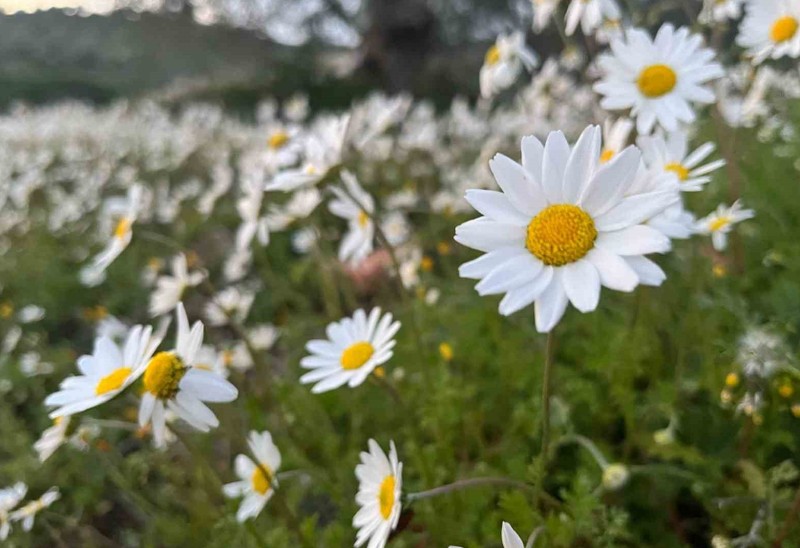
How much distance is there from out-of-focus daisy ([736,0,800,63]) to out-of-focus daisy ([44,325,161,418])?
156 centimetres

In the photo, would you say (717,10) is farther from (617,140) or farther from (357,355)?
(357,355)

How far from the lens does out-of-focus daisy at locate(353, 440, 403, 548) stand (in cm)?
115

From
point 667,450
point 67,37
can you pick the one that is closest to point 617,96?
point 667,450

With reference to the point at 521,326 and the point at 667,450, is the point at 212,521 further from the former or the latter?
the point at 667,450

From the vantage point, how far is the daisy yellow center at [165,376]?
129cm

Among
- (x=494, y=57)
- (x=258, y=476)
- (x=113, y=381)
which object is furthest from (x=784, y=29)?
(x=113, y=381)

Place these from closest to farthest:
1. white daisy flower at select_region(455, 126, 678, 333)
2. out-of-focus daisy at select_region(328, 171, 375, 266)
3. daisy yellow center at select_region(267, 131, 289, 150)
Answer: white daisy flower at select_region(455, 126, 678, 333), out-of-focus daisy at select_region(328, 171, 375, 266), daisy yellow center at select_region(267, 131, 289, 150)

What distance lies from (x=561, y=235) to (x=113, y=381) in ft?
2.84

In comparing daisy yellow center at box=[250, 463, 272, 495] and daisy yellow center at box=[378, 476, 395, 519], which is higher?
daisy yellow center at box=[378, 476, 395, 519]

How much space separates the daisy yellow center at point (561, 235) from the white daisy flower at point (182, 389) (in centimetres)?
59

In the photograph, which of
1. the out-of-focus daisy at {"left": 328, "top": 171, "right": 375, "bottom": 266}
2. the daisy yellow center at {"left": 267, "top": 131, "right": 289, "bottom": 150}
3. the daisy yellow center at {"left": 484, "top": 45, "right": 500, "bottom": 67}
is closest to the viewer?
the out-of-focus daisy at {"left": 328, "top": 171, "right": 375, "bottom": 266}

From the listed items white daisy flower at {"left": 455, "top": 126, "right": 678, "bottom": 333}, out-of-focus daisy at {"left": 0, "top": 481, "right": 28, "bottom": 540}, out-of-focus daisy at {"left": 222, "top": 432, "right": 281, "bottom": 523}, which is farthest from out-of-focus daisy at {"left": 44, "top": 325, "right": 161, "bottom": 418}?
white daisy flower at {"left": 455, "top": 126, "right": 678, "bottom": 333}

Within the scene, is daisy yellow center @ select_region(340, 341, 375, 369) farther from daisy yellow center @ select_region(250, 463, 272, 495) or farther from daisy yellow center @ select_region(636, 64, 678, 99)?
daisy yellow center @ select_region(636, 64, 678, 99)

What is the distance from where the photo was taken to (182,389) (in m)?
1.29
